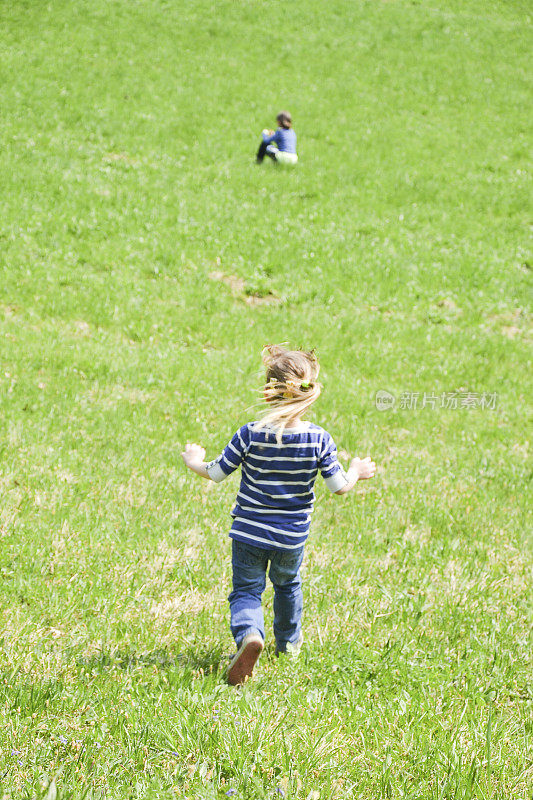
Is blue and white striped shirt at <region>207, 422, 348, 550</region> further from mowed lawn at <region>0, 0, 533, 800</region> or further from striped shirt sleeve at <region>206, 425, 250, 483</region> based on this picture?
mowed lawn at <region>0, 0, 533, 800</region>

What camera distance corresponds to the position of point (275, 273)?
12.5 meters

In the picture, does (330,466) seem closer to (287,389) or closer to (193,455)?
(287,389)

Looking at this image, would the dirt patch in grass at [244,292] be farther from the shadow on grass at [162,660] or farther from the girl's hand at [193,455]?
the shadow on grass at [162,660]

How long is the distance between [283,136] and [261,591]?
576 inches

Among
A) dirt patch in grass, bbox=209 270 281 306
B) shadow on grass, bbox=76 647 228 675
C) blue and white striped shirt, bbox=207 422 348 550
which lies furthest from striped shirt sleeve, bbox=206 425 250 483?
dirt patch in grass, bbox=209 270 281 306

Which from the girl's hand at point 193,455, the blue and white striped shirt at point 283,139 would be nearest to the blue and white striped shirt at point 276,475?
the girl's hand at point 193,455

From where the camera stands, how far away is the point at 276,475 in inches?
149

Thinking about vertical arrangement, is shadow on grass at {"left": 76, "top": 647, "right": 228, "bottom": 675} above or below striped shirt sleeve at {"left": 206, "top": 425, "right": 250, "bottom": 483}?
below

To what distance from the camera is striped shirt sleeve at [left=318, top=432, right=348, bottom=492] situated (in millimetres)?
3828

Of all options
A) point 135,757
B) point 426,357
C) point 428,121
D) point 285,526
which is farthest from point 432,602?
point 428,121

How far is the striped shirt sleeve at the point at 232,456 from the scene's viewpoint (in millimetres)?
3811

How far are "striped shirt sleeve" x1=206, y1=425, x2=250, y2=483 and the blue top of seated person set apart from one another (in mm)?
14258

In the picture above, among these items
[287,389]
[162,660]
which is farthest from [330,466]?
[162,660]

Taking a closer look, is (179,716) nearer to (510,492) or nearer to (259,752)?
(259,752)
